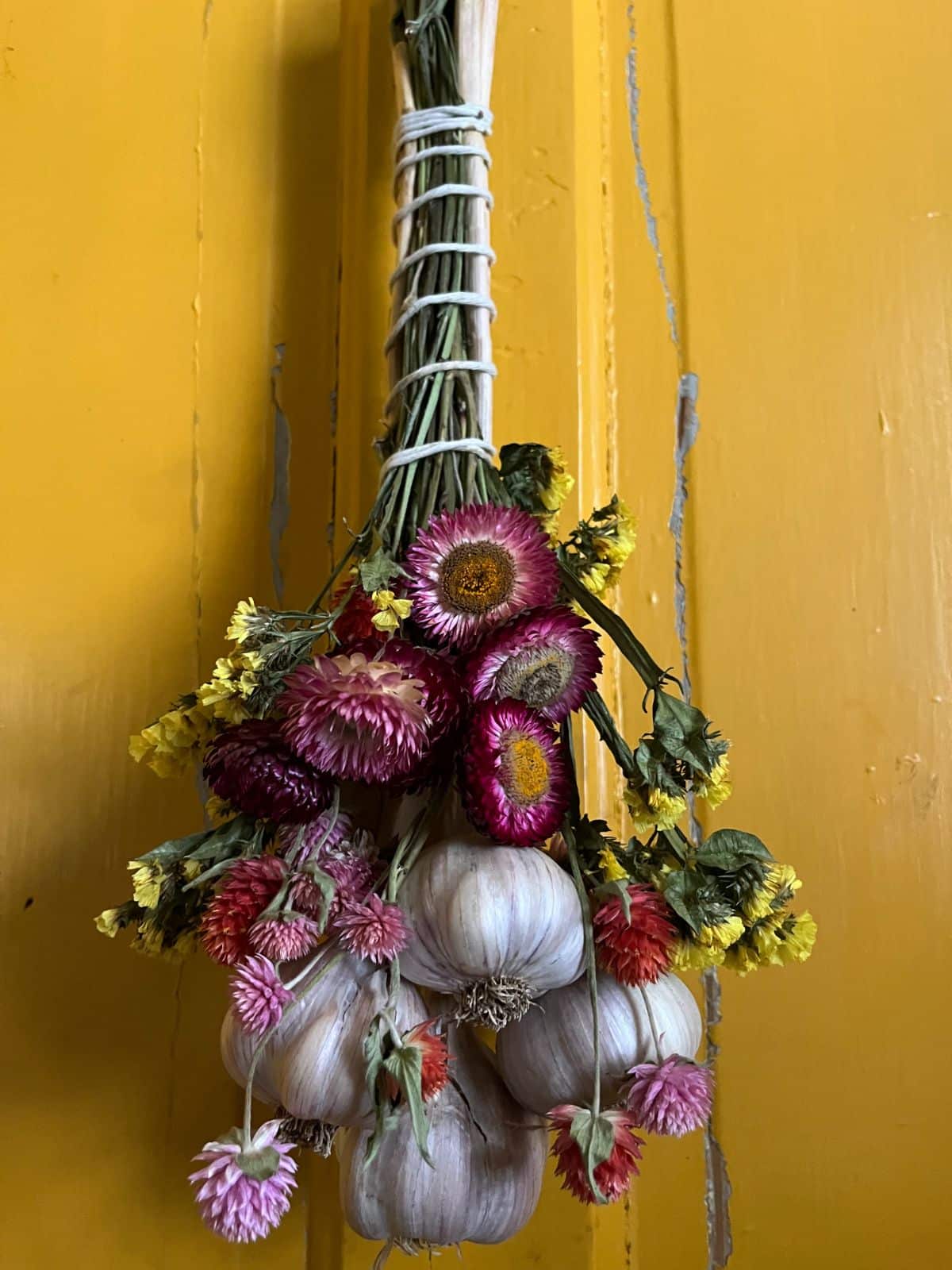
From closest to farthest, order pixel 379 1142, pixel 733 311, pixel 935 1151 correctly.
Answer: pixel 379 1142 → pixel 935 1151 → pixel 733 311

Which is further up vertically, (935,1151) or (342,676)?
(342,676)

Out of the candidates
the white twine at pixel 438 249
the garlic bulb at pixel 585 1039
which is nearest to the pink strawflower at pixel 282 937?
the garlic bulb at pixel 585 1039

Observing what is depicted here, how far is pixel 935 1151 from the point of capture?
1.88 feet

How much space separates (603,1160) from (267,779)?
0.61 ft

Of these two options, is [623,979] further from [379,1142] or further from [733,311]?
[733,311]

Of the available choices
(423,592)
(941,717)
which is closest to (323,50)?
(423,592)

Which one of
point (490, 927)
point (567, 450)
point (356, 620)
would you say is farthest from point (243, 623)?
point (567, 450)

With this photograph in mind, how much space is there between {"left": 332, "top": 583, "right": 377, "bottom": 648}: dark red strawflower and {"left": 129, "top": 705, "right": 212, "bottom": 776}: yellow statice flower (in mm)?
73

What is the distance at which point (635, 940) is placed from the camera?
1.28 feet

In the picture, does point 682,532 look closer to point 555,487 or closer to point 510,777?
point 555,487

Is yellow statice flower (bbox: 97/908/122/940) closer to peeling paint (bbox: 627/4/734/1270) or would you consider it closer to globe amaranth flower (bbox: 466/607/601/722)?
globe amaranth flower (bbox: 466/607/601/722)

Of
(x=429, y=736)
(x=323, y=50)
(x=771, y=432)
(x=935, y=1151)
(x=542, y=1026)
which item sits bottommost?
(x=935, y=1151)

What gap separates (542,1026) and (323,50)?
660 millimetres

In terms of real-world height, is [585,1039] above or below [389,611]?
below
